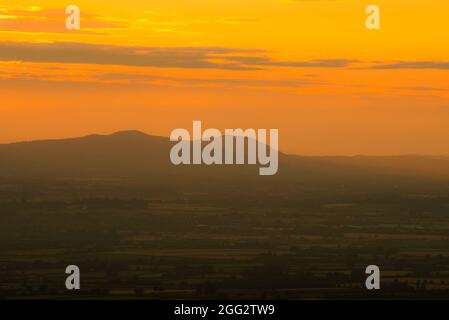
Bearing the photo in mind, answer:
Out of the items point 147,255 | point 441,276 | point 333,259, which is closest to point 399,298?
point 441,276

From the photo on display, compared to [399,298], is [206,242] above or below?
above

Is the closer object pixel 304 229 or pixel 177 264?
pixel 177 264

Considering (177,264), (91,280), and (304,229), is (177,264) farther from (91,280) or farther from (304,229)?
(304,229)

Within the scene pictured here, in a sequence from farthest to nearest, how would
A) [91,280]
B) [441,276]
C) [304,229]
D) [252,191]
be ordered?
[252,191], [304,229], [441,276], [91,280]
